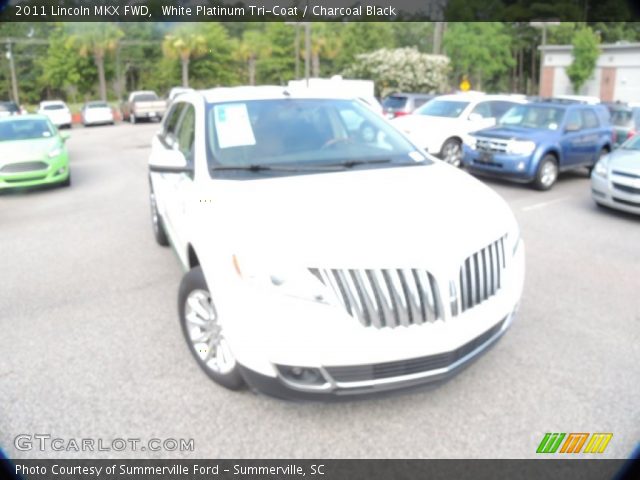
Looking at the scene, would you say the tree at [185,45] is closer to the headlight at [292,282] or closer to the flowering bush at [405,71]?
the flowering bush at [405,71]

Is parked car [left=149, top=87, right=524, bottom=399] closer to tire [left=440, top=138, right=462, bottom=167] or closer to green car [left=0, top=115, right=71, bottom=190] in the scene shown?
green car [left=0, top=115, right=71, bottom=190]

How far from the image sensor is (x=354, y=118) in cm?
443

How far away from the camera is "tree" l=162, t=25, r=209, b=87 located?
38531 mm

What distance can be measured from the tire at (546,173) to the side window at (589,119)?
1354 millimetres

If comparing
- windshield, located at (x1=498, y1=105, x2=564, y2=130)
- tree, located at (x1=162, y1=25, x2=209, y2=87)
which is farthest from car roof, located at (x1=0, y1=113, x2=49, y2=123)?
tree, located at (x1=162, y1=25, x2=209, y2=87)

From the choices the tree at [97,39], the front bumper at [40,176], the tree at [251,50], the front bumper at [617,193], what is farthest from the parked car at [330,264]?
the tree at [97,39]

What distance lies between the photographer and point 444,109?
43.8 feet

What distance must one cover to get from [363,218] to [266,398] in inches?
49.3

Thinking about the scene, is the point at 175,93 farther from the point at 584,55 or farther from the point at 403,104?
the point at 584,55

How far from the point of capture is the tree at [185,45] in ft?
126

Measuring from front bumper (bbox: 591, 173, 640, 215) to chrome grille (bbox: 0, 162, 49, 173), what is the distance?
31.6 ft

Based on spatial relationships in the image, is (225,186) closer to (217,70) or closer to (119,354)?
(119,354)

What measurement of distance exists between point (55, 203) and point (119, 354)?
655cm
